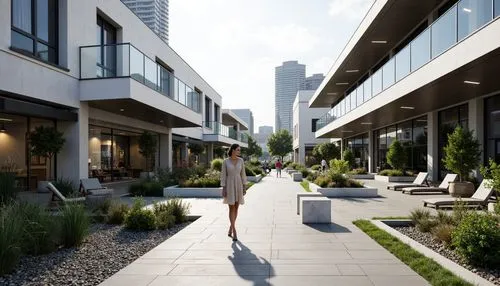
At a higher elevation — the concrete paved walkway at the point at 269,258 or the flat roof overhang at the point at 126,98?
the flat roof overhang at the point at 126,98

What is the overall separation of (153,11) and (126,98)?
1337 inches

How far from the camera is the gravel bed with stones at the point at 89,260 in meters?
5.26

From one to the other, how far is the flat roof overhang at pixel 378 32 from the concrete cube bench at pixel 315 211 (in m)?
10.7

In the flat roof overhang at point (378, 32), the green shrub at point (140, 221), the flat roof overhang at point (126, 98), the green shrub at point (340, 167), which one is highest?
the flat roof overhang at point (378, 32)

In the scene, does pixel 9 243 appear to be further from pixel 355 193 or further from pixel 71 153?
pixel 355 193

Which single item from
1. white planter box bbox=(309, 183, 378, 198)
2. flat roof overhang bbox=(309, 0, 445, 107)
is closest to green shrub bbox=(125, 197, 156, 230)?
white planter box bbox=(309, 183, 378, 198)

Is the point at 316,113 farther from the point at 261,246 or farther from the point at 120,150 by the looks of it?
the point at 261,246

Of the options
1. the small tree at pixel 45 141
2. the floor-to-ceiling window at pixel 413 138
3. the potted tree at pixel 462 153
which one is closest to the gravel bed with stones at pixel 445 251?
the potted tree at pixel 462 153

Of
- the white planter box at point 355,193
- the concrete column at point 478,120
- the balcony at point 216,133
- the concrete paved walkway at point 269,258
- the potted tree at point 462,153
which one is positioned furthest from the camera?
the balcony at point 216,133

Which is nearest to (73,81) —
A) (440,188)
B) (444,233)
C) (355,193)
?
(355,193)

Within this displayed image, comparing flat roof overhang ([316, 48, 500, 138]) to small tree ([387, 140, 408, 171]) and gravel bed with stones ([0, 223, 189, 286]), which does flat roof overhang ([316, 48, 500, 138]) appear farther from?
gravel bed with stones ([0, 223, 189, 286])

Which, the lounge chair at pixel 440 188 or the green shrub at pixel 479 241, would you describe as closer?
the green shrub at pixel 479 241

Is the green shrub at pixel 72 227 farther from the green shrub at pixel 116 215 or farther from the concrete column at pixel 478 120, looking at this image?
the concrete column at pixel 478 120

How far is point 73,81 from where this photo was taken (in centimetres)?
1551
